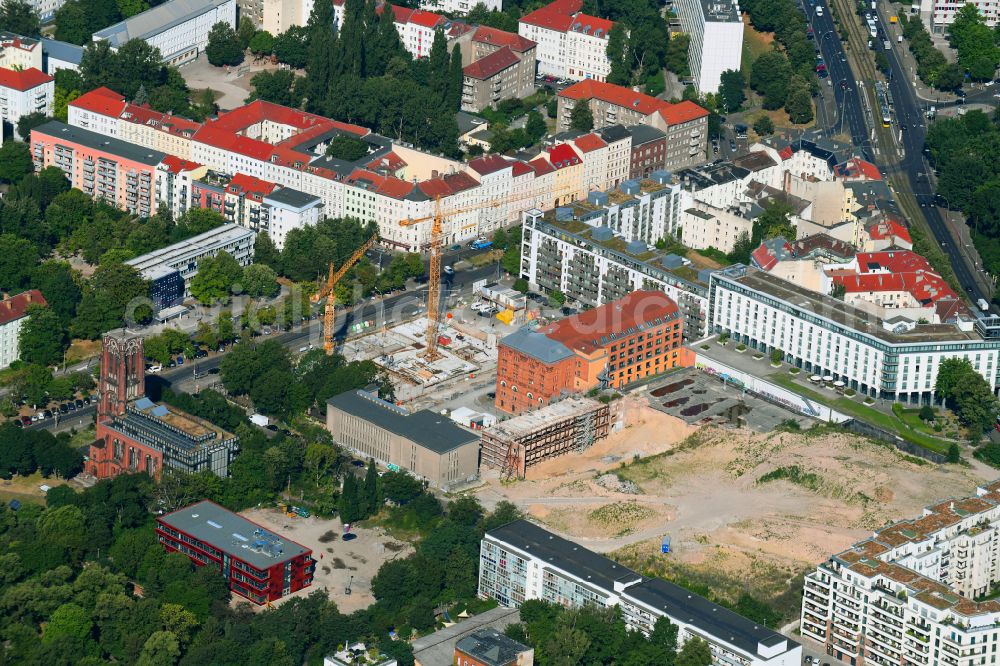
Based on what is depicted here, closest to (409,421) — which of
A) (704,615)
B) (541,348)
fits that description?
(541,348)

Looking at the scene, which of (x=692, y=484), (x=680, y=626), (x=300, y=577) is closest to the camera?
(x=680, y=626)

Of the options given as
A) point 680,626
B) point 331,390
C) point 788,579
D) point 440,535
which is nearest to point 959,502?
point 788,579

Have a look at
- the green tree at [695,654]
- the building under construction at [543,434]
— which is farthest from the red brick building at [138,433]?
the green tree at [695,654]

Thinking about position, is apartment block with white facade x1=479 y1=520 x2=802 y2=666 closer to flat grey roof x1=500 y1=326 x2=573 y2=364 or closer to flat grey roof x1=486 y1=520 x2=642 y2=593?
flat grey roof x1=486 y1=520 x2=642 y2=593

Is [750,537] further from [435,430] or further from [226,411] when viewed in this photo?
[226,411]

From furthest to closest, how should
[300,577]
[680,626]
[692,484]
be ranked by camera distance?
[692,484], [300,577], [680,626]
